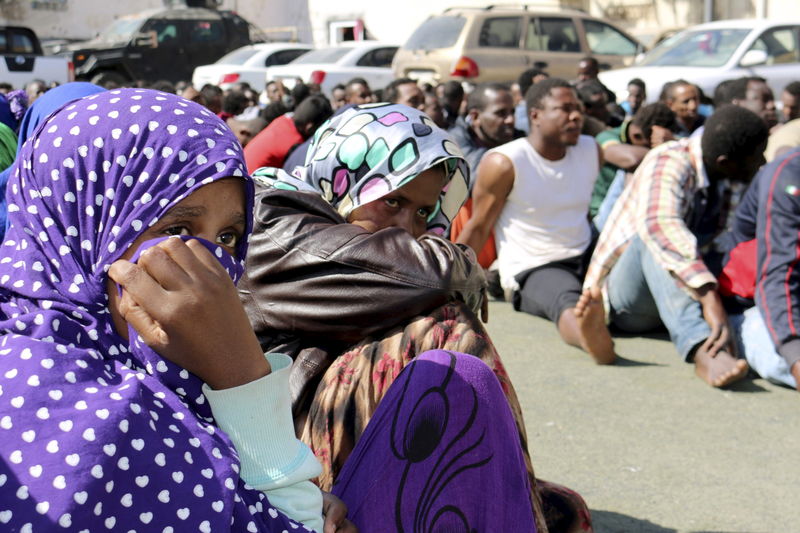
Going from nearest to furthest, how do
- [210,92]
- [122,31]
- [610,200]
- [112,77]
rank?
[610,200]
[210,92]
[112,77]
[122,31]

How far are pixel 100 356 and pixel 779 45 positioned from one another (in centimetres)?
1192

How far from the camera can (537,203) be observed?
5.84 metres

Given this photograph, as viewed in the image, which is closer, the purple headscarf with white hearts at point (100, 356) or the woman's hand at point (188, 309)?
the purple headscarf with white hearts at point (100, 356)

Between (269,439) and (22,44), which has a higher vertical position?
(269,439)

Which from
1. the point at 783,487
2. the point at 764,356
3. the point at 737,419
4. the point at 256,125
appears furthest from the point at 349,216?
the point at 256,125

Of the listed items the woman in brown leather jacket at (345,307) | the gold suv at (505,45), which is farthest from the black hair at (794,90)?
the woman in brown leather jacket at (345,307)

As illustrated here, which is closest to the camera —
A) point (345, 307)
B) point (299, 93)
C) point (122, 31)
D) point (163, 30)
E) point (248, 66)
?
point (345, 307)

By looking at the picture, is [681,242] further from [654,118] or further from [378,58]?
[378,58]

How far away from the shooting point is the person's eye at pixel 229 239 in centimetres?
171

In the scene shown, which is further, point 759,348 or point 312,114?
point 312,114

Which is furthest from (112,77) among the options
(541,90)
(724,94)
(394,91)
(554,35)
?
(541,90)

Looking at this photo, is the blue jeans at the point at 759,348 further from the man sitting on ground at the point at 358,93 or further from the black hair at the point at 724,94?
the man sitting on ground at the point at 358,93

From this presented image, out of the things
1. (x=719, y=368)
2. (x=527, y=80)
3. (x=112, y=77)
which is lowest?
(x=112, y=77)

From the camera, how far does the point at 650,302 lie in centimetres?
510
